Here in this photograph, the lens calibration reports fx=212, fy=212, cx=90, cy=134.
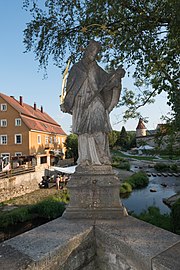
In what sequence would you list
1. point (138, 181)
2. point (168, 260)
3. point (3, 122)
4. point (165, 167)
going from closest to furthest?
1. point (168, 260)
2. point (138, 181)
3. point (3, 122)
4. point (165, 167)

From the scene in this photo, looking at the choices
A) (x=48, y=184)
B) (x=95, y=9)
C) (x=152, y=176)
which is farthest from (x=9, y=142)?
(x=95, y=9)

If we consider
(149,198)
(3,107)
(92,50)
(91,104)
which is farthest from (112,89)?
(3,107)

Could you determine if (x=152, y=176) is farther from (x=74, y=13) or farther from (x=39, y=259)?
(x=39, y=259)

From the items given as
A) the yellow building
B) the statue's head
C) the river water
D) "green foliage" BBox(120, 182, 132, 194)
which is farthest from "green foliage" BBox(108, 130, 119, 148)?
the yellow building

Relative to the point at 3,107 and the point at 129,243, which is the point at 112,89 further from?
the point at 3,107

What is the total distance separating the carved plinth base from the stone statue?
265 mm

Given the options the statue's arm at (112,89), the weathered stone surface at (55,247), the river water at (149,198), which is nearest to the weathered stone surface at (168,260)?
the weathered stone surface at (55,247)

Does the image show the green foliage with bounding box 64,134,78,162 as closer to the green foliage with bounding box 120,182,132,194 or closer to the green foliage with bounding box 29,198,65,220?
the green foliage with bounding box 120,182,132,194

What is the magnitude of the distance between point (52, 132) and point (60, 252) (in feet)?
109

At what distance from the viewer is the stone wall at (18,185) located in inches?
654

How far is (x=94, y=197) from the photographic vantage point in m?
3.28

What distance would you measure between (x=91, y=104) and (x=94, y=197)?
1.49 m

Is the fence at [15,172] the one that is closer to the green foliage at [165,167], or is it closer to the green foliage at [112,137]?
the green foliage at [112,137]

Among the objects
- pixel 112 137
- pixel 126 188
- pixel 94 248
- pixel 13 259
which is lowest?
pixel 126 188
